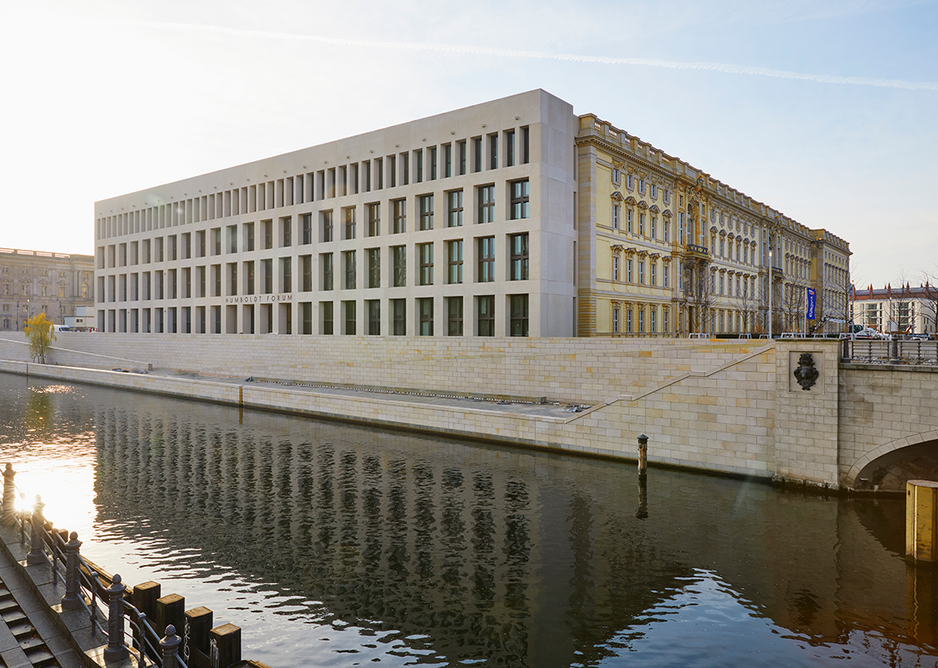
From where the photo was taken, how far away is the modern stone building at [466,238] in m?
41.1

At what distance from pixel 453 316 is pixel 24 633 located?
3652 cm

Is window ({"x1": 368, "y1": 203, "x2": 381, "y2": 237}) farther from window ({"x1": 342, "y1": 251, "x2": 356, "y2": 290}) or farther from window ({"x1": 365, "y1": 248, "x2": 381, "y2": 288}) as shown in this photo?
window ({"x1": 342, "y1": 251, "x2": 356, "y2": 290})

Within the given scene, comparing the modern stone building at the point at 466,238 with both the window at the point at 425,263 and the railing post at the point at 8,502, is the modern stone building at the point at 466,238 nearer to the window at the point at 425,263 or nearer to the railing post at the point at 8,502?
the window at the point at 425,263

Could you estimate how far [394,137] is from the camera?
4728cm

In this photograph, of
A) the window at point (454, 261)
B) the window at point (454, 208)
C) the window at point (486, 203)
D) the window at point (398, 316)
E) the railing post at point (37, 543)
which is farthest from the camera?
the window at point (398, 316)

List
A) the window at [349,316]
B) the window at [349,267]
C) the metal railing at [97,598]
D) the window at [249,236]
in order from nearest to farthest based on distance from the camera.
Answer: the metal railing at [97,598]
the window at [349,267]
the window at [349,316]
the window at [249,236]

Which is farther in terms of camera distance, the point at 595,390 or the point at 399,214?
the point at 399,214

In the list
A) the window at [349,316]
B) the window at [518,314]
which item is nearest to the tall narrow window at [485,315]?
the window at [518,314]

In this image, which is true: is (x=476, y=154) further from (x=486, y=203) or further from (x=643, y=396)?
(x=643, y=396)

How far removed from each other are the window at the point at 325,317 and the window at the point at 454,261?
558 inches

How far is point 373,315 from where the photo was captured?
50062mm

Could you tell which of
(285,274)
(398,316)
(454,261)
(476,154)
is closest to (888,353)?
(454,261)

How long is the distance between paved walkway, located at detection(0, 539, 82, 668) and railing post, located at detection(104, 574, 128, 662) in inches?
25.9

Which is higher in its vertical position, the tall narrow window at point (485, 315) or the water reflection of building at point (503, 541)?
the tall narrow window at point (485, 315)
